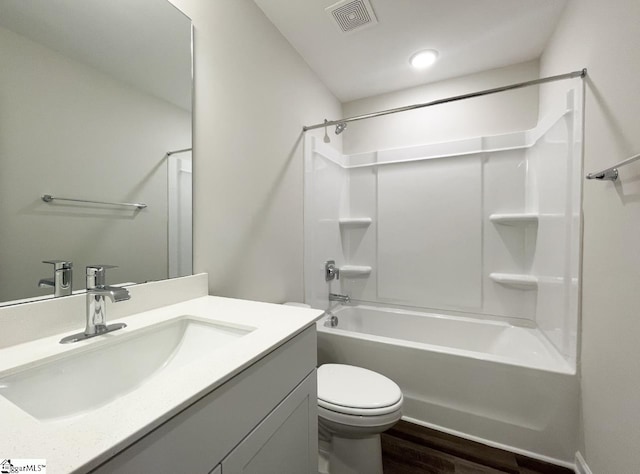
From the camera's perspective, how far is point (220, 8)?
51.3 inches

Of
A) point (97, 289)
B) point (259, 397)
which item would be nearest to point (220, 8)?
point (97, 289)

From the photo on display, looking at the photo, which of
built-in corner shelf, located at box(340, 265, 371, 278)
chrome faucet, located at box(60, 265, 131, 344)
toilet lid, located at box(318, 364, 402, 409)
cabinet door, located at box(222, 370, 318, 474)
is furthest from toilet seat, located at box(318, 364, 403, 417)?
built-in corner shelf, located at box(340, 265, 371, 278)

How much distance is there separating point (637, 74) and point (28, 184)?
194 centimetres

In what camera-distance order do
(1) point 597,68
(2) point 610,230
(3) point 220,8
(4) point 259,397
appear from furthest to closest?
(3) point 220,8
(1) point 597,68
(2) point 610,230
(4) point 259,397

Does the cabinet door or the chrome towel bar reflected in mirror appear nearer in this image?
the cabinet door

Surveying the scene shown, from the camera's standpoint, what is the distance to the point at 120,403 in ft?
1.44

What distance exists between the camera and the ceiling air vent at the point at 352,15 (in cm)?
150

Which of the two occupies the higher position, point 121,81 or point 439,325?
point 121,81

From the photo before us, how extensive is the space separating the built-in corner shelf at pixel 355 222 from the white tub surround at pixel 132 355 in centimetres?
163

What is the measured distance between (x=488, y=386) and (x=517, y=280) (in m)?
0.94

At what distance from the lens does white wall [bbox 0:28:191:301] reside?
698 mm

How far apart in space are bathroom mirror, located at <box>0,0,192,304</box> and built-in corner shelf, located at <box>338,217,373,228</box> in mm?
1651

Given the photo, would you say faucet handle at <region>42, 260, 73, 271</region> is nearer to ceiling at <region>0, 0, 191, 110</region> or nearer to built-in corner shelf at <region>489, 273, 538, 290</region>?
ceiling at <region>0, 0, 191, 110</region>

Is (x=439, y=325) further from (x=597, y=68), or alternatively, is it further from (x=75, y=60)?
(x=75, y=60)
